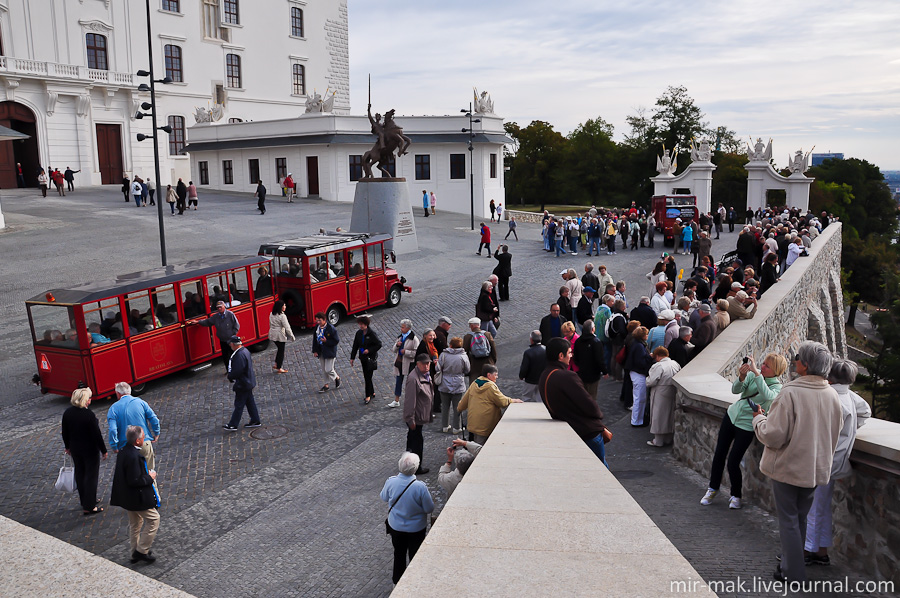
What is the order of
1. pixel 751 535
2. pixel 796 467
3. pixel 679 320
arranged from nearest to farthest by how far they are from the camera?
pixel 796 467
pixel 751 535
pixel 679 320

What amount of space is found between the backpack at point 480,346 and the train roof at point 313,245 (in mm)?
7985

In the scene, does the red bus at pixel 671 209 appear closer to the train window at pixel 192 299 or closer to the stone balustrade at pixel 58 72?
the train window at pixel 192 299

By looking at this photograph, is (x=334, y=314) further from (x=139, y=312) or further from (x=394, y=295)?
(x=139, y=312)

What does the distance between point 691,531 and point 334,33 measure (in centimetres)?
6159

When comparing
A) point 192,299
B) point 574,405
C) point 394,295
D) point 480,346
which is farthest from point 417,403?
point 394,295

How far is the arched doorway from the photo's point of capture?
41709 millimetres

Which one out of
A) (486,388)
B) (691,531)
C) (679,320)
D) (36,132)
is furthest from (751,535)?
(36,132)

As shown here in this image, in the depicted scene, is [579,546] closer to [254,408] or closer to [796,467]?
[796,467]

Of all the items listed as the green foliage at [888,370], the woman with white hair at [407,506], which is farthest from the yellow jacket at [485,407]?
the green foliage at [888,370]

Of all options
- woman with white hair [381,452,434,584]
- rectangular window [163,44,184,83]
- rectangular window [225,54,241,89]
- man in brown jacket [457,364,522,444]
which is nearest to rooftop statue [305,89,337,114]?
rectangular window [163,44,184,83]

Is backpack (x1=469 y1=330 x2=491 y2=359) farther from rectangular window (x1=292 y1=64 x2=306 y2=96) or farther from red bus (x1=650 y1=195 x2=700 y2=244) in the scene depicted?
rectangular window (x1=292 y1=64 x2=306 y2=96)

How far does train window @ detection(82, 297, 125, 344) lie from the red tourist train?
0.06ft

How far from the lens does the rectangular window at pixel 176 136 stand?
51156mm

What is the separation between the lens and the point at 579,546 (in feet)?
14.3
